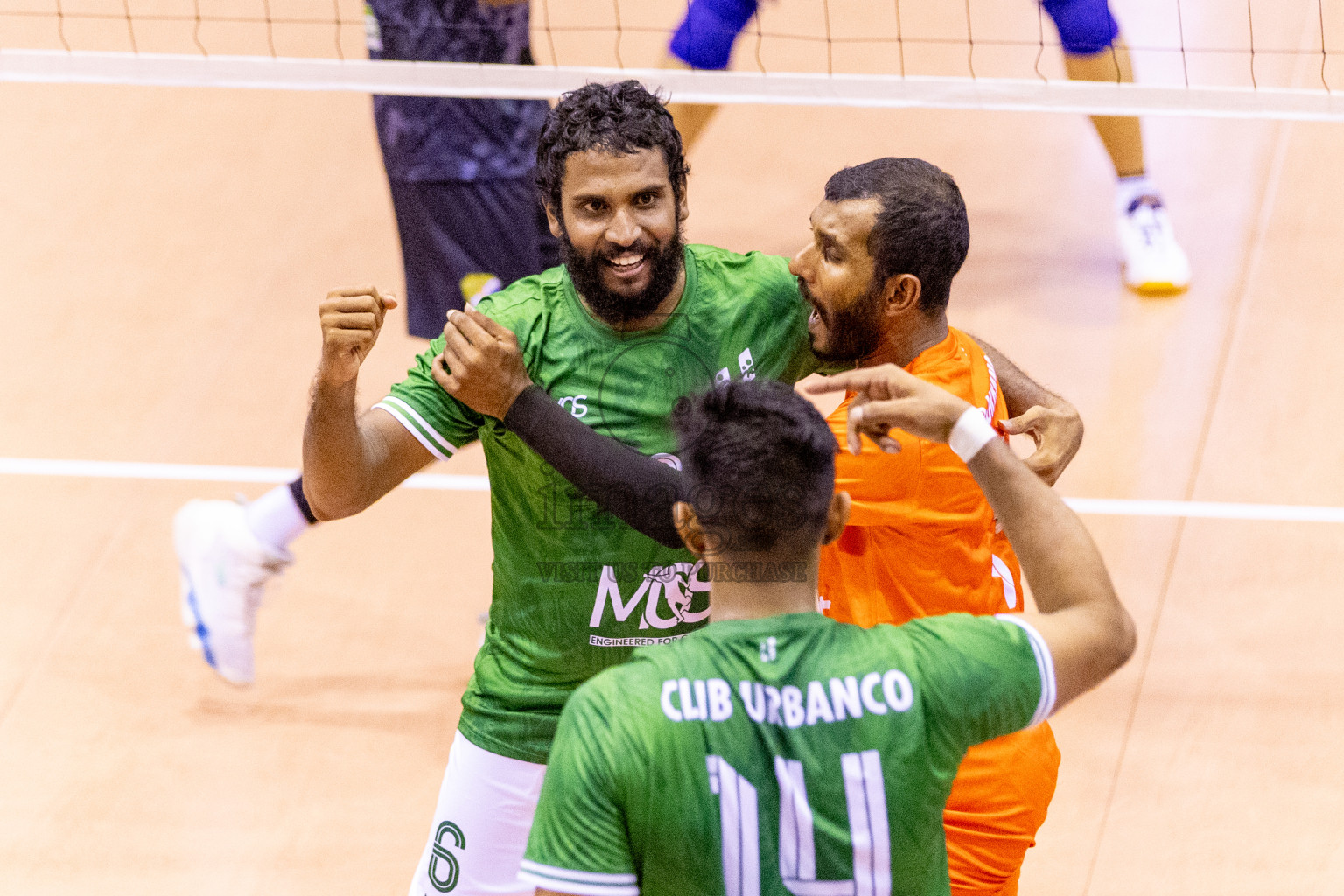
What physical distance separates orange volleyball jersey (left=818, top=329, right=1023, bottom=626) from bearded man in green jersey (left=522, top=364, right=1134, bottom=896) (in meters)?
0.51

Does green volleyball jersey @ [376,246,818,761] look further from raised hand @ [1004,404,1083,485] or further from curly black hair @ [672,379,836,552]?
curly black hair @ [672,379,836,552]

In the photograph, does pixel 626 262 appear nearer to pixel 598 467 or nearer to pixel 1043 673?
pixel 598 467

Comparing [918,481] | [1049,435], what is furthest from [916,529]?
[1049,435]

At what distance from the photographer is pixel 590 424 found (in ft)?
9.02

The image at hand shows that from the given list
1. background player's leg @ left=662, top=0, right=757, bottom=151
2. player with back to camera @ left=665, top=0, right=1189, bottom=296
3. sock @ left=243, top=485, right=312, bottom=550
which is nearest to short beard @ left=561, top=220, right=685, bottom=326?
sock @ left=243, top=485, right=312, bottom=550

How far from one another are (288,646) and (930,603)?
2.63 metres

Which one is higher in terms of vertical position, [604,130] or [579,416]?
[604,130]

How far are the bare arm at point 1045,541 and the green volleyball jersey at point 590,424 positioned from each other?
748 mm

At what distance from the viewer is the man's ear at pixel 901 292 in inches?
105

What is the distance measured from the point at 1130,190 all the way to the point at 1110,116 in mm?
353

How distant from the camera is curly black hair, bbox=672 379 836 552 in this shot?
1952mm

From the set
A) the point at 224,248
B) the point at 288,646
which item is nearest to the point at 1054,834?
the point at 288,646

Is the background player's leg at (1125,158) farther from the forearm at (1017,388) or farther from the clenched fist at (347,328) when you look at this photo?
the clenched fist at (347,328)

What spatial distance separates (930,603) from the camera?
2.62 metres
